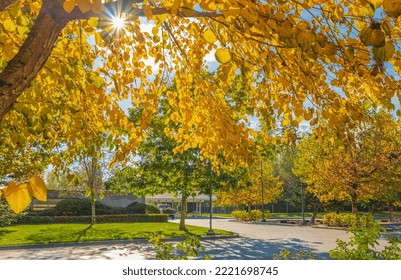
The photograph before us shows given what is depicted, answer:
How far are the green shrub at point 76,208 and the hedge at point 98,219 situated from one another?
930mm

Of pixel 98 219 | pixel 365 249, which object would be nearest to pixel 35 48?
pixel 365 249

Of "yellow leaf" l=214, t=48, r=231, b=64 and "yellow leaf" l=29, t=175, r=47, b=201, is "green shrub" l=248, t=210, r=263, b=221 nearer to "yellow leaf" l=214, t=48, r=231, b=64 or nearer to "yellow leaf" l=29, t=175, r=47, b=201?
"yellow leaf" l=214, t=48, r=231, b=64

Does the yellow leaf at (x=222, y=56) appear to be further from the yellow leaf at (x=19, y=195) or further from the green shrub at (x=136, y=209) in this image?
the green shrub at (x=136, y=209)

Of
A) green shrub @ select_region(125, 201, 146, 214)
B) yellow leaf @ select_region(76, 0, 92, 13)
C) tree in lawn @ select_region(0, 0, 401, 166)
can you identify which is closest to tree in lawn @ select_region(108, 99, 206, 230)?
green shrub @ select_region(125, 201, 146, 214)

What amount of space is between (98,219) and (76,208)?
6.43 feet

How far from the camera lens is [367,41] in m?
1.39

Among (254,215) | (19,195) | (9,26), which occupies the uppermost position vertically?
(9,26)

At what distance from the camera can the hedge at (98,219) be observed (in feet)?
69.2

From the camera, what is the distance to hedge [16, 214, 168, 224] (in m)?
21.1

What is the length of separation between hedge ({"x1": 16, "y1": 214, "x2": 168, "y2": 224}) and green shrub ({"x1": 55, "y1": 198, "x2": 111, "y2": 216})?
930 millimetres

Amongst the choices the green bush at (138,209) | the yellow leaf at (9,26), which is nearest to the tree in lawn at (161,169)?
the green bush at (138,209)

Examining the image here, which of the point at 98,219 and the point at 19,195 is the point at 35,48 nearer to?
the point at 19,195

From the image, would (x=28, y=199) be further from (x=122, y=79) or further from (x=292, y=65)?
(x=122, y=79)

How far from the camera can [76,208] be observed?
23297mm
